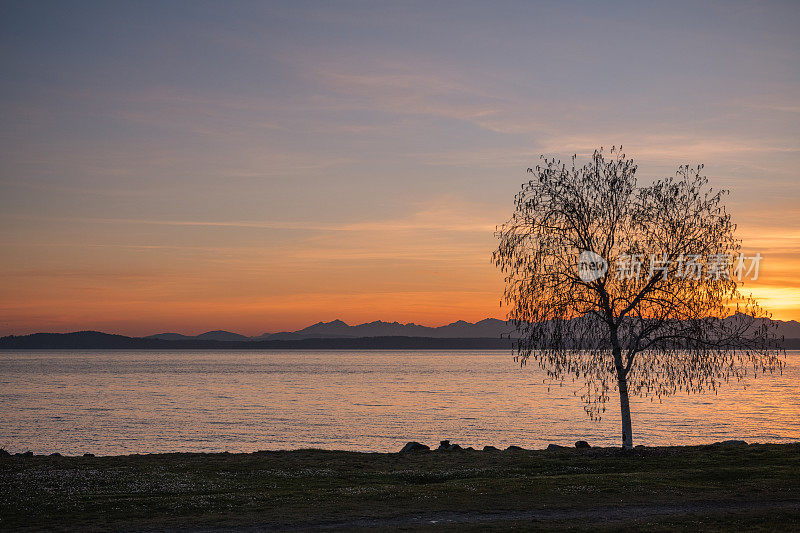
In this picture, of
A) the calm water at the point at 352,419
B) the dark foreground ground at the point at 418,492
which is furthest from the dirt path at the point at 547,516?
the calm water at the point at 352,419

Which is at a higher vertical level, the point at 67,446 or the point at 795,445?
the point at 795,445

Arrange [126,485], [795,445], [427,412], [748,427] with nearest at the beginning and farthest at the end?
[126,485]
[795,445]
[748,427]
[427,412]

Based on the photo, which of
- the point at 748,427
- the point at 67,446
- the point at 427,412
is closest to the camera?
the point at 67,446

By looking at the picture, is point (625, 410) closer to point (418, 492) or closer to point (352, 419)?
point (418, 492)

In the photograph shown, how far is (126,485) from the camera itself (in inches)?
1004

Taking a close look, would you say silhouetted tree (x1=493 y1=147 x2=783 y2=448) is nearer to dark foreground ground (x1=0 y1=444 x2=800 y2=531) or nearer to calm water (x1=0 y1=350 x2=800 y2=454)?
dark foreground ground (x1=0 y1=444 x2=800 y2=531)

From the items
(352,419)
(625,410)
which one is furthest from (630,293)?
(352,419)

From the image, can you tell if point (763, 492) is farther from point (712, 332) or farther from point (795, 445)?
point (795, 445)

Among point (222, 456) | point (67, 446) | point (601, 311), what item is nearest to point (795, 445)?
point (601, 311)

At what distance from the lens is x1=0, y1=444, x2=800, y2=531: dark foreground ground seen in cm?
1923

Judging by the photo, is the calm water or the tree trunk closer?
the tree trunk

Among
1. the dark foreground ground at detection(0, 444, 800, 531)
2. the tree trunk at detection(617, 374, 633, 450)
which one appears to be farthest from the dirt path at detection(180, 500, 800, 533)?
the tree trunk at detection(617, 374, 633, 450)

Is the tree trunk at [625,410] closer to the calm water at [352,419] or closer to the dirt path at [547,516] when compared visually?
the dirt path at [547,516]

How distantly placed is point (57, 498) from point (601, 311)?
23.7 metres
